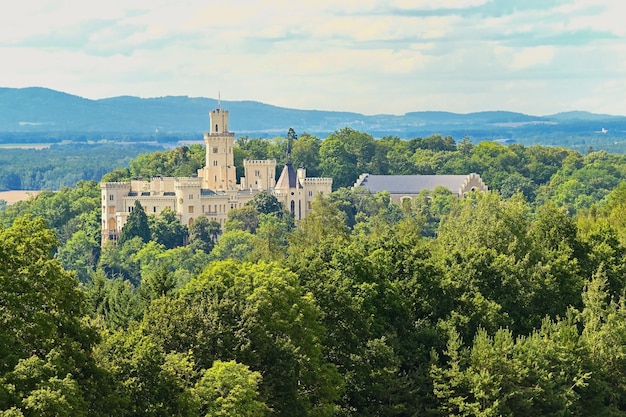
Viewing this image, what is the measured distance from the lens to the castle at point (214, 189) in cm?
17738

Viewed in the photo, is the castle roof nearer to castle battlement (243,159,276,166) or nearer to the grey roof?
the grey roof

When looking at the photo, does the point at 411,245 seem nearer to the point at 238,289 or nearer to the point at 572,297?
the point at 572,297

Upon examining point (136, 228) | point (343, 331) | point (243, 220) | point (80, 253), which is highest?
point (343, 331)

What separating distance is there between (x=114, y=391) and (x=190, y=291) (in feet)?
36.1

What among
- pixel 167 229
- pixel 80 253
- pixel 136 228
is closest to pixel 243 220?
pixel 167 229

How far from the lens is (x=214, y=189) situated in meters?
188

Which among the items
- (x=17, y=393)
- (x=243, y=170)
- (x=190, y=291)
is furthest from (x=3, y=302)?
(x=243, y=170)

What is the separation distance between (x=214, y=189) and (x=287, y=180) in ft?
28.4

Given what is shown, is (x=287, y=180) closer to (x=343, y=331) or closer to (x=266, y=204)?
(x=266, y=204)

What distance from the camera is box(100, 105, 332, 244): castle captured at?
177375 mm

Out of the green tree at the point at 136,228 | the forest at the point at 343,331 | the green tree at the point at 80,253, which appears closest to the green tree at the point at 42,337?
the forest at the point at 343,331

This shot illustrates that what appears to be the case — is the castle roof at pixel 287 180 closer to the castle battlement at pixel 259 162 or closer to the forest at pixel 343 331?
the castle battlement at pixel 259 162

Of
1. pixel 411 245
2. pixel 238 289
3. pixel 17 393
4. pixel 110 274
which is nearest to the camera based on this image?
pixel 17 393

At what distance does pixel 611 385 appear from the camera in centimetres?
5753
